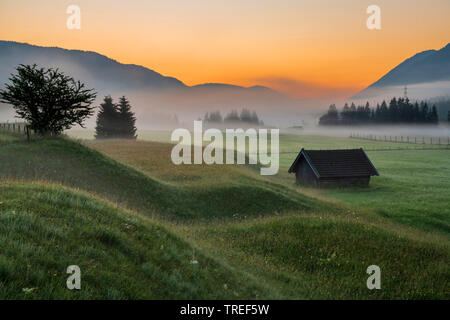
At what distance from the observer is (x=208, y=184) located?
31.8 meters

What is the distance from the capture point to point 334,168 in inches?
1813

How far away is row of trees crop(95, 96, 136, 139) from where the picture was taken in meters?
86.2

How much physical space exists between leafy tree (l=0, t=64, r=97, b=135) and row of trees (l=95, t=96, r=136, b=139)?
52.1 m

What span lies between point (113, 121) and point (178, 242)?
8187cm

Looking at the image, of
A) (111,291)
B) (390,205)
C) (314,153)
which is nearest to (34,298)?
(111,291)

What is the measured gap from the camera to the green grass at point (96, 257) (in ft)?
21.8

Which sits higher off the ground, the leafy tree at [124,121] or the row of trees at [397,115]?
the row of trees at [397,115]

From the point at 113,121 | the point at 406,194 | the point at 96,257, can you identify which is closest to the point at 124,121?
the point at 113,121

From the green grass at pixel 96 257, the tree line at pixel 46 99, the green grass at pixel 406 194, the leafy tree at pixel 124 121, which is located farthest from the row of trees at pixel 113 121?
the green grass at pixel 96 257

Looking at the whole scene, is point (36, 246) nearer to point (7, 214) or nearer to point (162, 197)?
point (7, 214)

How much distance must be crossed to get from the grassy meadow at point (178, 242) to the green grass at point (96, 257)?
3 cm

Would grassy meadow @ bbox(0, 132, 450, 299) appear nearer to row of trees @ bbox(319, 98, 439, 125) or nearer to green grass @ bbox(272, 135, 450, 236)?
green grass @ bbox(272, 135, 450, 236)

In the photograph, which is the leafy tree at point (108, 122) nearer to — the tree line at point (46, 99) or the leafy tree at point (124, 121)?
the leafy tree at point (124, 121)

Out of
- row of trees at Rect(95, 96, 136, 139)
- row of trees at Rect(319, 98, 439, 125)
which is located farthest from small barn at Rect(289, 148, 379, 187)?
row of trees at Rect(319, 98, 439, 125)
